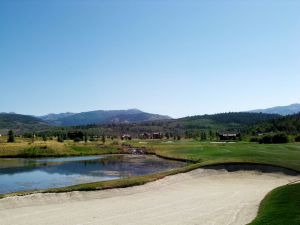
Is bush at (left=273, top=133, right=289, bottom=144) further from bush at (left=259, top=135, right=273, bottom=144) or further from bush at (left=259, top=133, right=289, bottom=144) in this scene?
bush at (left=259, top=135, right=273, bottom=144)

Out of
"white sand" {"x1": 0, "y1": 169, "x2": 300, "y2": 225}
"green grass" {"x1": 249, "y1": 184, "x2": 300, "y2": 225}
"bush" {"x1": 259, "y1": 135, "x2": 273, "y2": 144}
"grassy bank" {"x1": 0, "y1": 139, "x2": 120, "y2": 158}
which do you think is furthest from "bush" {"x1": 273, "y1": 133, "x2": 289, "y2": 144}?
"green grass" {"x1": 249, "y1": 184, "x2": 300, "y2": 225}

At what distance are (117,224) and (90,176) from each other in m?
31.4

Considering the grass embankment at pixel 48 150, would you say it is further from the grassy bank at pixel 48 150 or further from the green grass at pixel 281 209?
the green grass at pixel 281 209

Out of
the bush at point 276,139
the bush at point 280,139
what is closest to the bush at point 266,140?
the bush at point 276,139

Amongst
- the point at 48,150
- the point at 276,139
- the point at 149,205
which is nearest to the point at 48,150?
the point at 48,150

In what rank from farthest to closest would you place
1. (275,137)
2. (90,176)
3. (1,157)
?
(275,137), (1,157), (90,176)

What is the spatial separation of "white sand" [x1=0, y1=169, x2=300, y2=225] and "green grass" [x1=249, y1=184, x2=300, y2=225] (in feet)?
4.29

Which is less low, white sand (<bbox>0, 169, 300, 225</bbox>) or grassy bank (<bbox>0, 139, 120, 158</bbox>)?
grassy bank (<bbox>0, 139, 120, 158</bbox>)

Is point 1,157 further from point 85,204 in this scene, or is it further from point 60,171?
point 85,204

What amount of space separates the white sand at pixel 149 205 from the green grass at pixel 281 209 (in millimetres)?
1307

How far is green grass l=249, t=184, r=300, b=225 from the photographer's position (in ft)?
85.3

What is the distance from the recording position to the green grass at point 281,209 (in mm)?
26000

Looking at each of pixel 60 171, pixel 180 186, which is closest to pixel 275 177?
pixel 180 186

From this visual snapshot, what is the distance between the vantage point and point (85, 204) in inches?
1470
